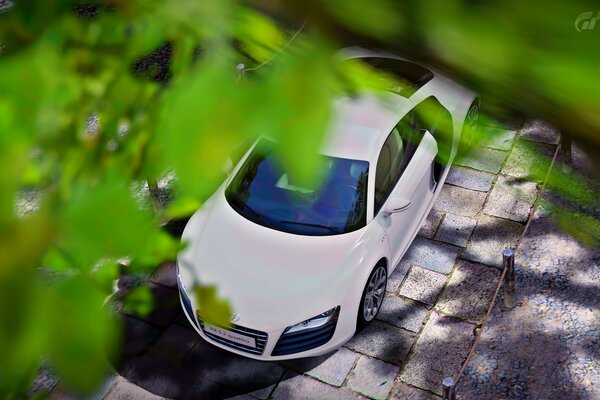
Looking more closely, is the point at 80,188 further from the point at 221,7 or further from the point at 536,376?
the point at 536,376

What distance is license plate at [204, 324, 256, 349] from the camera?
3.88 meters

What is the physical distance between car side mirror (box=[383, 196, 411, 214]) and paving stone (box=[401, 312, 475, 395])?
2.77 feet

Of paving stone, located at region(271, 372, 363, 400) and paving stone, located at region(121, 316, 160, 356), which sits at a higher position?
paving stone, located at region(271, 372, 363, 400)

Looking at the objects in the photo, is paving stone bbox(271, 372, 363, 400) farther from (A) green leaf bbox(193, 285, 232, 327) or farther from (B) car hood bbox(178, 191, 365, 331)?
(A) green leaf bbox(193, 285, 232, 327)

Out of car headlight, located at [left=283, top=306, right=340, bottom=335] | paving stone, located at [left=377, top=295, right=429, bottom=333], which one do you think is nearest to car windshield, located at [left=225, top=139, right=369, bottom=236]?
car headlight, located at [left=283, top=306, right=340, bottom=335]

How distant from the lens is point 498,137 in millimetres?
928

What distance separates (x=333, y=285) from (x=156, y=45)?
3.20 meters

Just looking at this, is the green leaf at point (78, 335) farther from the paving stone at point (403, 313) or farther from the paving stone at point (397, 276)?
the paving stone at point (397, 276)

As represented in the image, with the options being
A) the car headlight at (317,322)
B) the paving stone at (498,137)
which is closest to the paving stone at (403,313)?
the car headlight at (317,322)

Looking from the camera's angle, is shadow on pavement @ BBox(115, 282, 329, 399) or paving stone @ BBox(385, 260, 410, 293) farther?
paving stone @ BBox(385, 260, 410, 293)

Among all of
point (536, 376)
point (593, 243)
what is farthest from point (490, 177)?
point (593, 243)

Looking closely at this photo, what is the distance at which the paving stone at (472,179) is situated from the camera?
5.29 m

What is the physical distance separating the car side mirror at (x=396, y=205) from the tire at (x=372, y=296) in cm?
39

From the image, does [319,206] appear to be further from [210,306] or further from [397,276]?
[210,306]
